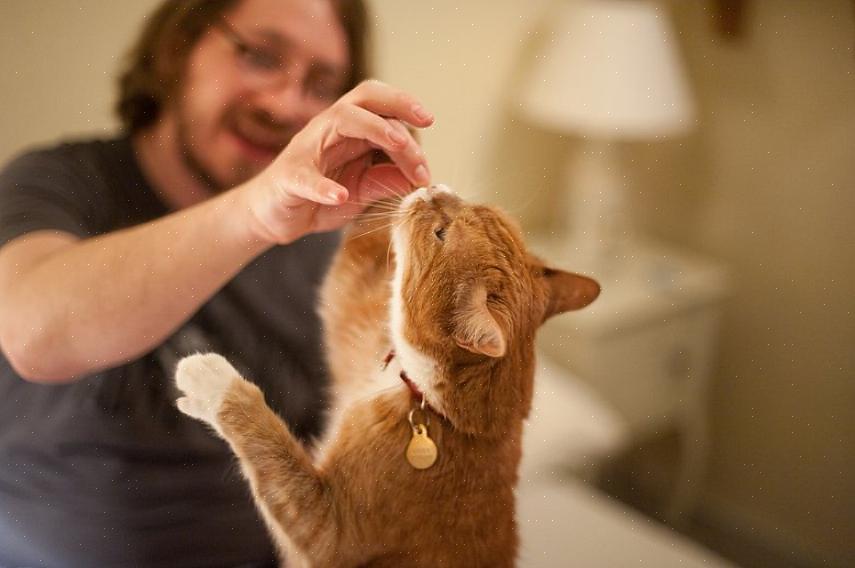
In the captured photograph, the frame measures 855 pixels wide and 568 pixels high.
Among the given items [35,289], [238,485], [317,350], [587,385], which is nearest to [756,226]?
[587,385]

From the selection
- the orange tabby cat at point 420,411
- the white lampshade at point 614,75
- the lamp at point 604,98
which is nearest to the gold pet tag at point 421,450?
the orange tabby cat at point 420,411

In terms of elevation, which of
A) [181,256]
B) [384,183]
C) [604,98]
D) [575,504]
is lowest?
[575,504]

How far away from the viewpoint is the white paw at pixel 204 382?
69 cm

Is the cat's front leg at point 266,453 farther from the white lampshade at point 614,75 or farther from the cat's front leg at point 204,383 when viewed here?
the white lampshade at point 614,75

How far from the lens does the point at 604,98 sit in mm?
673

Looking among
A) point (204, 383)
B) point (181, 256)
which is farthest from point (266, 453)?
point (181, 256)

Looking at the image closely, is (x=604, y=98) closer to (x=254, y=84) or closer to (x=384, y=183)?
(x=384, y=183)

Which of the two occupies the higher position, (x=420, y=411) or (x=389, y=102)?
(x=389, y=102)

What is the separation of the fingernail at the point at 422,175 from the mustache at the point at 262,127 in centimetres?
12

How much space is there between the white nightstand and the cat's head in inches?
0.9

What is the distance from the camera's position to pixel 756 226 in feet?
2.20

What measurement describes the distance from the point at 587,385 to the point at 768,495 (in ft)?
0.67

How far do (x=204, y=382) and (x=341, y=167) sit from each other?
245 millimetres

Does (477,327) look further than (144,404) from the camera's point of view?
No
